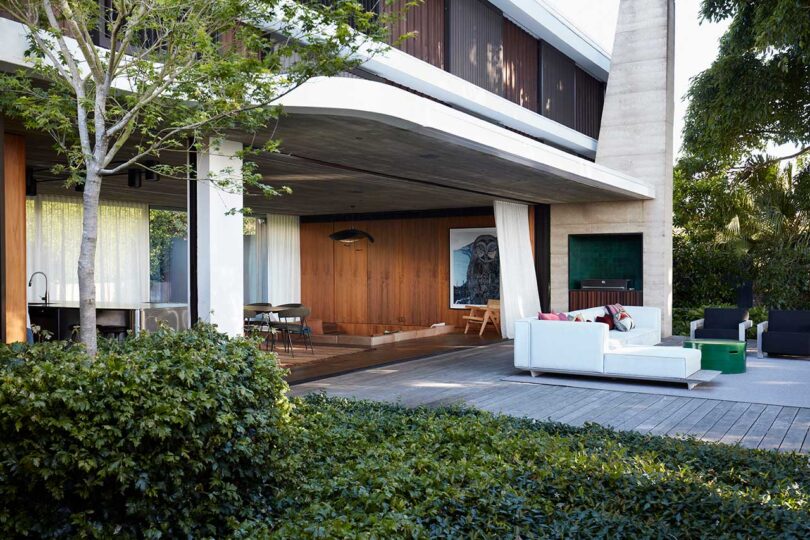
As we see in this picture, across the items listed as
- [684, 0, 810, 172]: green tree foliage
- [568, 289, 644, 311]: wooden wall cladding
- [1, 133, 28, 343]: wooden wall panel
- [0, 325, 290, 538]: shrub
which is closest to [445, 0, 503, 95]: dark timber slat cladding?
[684, 0, 810, 172]: green tree foliage

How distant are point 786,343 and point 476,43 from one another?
6859 mm

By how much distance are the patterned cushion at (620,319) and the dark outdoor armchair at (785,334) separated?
195 centimetres

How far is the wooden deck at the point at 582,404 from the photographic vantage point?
244 inches

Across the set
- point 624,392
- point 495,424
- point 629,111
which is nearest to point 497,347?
point 624,392

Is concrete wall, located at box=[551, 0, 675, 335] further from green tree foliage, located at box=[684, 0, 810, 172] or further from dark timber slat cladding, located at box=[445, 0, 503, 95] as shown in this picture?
dark timber slat cladding, located at box=[445, 0, 503, 95]

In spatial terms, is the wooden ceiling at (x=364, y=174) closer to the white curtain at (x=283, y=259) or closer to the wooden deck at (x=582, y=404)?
the white curtain at (x=283, y=259)

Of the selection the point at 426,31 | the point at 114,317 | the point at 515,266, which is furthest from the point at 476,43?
the point at 114,317

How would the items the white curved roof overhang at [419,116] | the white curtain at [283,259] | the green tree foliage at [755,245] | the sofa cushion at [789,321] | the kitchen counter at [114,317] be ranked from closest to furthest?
the white curved roof overhang at [419,116]
the kitchen counter at [114,317]
the sofa cushion at [789,321]
the green tree foliage at [755,245]
the white curtain at [283,259]

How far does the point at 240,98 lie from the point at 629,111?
11.6 m

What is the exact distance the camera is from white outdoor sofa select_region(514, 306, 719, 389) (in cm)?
843

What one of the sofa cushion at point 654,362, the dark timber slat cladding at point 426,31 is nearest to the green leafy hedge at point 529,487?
the sofa cushion at point 654,362

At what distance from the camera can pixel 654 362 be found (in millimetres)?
8500

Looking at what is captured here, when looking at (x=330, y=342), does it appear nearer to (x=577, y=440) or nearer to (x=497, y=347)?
(x=497, y=347)

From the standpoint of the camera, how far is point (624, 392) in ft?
27.0
